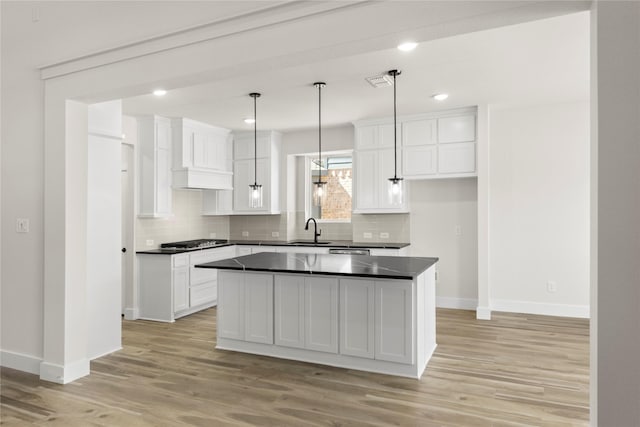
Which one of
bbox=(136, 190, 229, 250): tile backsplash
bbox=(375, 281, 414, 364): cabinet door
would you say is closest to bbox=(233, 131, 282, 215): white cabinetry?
bbox=(136, 190, 229, 250): tile backsplash

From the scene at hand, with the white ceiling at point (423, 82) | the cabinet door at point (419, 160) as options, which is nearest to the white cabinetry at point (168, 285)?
the white ceiling at point (423, 82)

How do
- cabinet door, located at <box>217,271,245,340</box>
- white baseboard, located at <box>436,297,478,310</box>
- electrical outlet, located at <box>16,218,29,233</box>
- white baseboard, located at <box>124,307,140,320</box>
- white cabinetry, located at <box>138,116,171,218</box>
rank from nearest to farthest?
electrical outlet, located at <box>16,218,29,233</box>, cabinet door, located at <box>217,271,245,340</box>, white baseboard, located at <box>124,307,140,320</box>, white cabinetry, located at <box>138,116,171,218</box>, white baseboard, located at <box>436,297,478,310</box>

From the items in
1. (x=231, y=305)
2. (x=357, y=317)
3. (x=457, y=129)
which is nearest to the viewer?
(x=357, y=317)

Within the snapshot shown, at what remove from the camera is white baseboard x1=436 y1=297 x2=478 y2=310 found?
5.65 metres

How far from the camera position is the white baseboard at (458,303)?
5.65 meters

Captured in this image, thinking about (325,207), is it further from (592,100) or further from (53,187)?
(592,100)

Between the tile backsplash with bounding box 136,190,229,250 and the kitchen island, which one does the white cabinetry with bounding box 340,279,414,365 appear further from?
the tile backsplash with bounding box 136,190,229,250

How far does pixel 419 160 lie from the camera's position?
5551 mm

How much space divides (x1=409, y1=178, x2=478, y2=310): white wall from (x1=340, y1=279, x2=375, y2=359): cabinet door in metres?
2.76

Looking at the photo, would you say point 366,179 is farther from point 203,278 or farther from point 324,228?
point 203,278

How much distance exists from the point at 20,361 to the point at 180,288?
1965mm

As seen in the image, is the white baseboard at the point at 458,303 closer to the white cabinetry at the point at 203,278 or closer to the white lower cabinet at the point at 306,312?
the white lower cabinet at the point at 306,312

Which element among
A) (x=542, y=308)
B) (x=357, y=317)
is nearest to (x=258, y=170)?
(x=357, y=317)

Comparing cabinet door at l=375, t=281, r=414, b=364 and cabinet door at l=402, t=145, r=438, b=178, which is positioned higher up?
cabinet door at l=402, t=145, r=438, b=178
